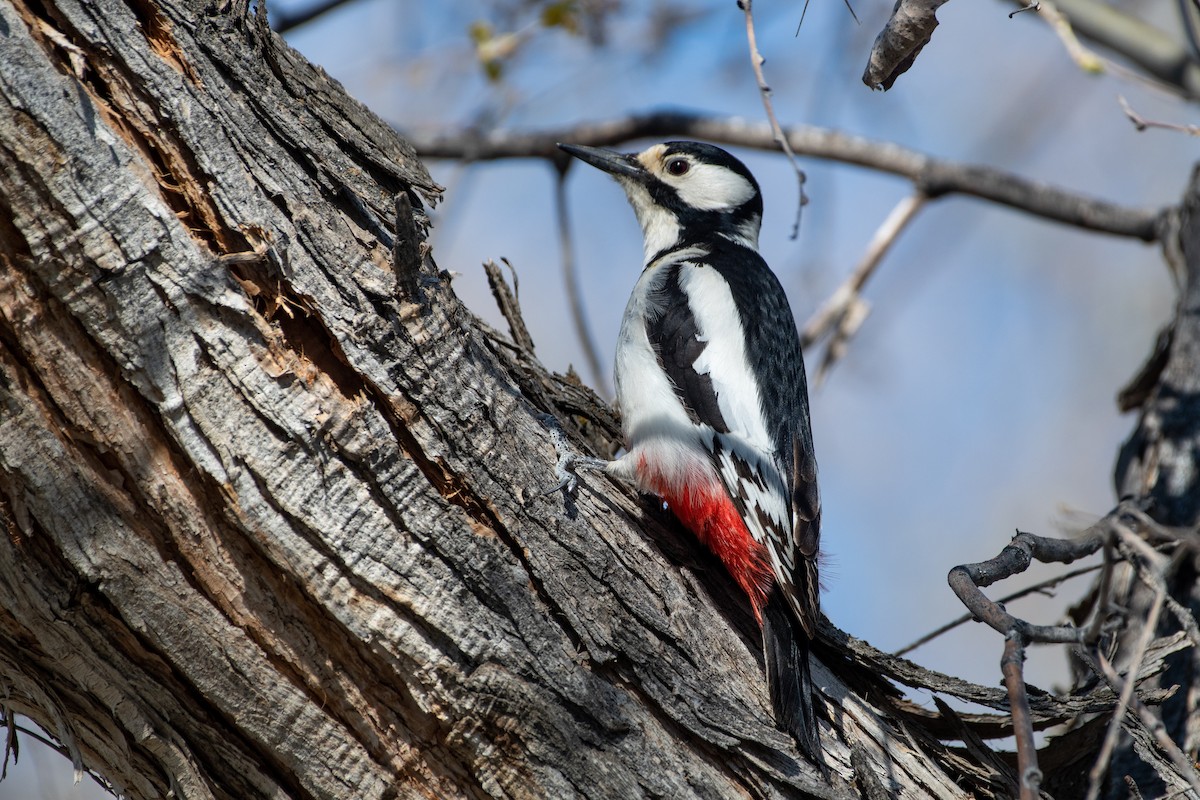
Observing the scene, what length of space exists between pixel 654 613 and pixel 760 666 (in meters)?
0.37

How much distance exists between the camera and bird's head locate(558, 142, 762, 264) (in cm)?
441

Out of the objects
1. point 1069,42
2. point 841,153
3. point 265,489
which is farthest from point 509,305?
point 841,153

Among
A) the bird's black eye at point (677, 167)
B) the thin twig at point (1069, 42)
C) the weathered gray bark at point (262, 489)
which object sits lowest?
the weathered gray bark at point (262, 489)

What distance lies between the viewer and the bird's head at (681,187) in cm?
441

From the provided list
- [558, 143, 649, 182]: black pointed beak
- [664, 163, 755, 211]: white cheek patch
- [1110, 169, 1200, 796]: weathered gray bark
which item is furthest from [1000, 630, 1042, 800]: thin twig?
[558, 143, 649, 182]: black pointed beak

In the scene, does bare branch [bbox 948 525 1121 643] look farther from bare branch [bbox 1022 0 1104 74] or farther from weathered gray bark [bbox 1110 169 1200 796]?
bare branch [bbox 1022 0 1104 74]

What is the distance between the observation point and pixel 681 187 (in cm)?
445

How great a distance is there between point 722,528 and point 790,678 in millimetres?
552

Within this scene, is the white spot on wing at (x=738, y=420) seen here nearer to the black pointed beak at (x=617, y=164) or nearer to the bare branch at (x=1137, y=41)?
the black pointed beak at (x=617, y=164)

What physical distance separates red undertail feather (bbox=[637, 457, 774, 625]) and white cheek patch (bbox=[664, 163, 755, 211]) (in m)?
1.81

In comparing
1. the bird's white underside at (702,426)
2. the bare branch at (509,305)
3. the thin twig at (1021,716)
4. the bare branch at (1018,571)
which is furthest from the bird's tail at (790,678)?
the bare branch at (509,305)

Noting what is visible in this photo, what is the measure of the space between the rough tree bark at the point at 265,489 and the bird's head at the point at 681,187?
2293 mm

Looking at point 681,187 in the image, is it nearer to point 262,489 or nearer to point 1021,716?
point 262,489

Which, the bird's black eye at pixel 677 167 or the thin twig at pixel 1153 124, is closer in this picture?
the thin twig at pixel 1153 124
